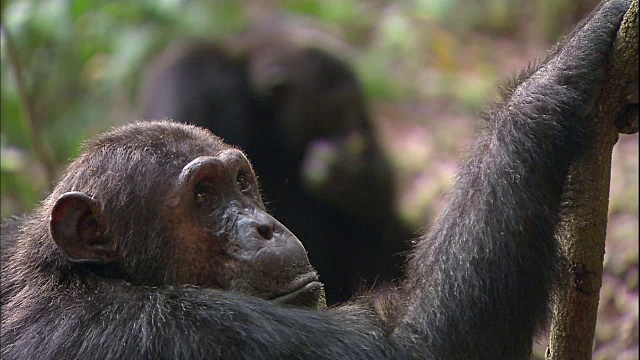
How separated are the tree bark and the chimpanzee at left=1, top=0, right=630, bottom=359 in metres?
0.05

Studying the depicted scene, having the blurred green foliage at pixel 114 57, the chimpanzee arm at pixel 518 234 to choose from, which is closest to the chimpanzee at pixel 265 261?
the chimpanzee arm at pixel 518 234

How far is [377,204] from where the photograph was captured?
23.7 ft

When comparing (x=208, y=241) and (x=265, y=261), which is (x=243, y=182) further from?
(x=265, y=261)

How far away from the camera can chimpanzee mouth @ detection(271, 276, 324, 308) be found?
10.4 feet

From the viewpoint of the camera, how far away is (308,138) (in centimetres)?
731

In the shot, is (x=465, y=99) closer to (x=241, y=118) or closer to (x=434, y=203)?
(x=434, y=203)

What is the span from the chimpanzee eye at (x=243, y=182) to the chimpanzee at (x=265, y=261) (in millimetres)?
76

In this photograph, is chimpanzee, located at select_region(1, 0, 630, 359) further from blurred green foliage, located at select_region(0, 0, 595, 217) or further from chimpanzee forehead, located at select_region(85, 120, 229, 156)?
blurred green foliage, located at select_region(0, 0, 595, 217)

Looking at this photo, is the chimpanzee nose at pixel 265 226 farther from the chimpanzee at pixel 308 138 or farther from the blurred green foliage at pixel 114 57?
the chimpanzee at pixel 308 138

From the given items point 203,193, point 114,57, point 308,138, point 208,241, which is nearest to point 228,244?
point 208,241

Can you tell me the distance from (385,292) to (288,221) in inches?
142

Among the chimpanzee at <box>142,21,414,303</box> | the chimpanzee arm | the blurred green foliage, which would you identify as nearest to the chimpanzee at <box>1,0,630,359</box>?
the chimpanzee arm

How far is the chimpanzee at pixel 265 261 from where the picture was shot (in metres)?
2.96

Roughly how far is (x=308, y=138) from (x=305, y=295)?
13.7 ft
